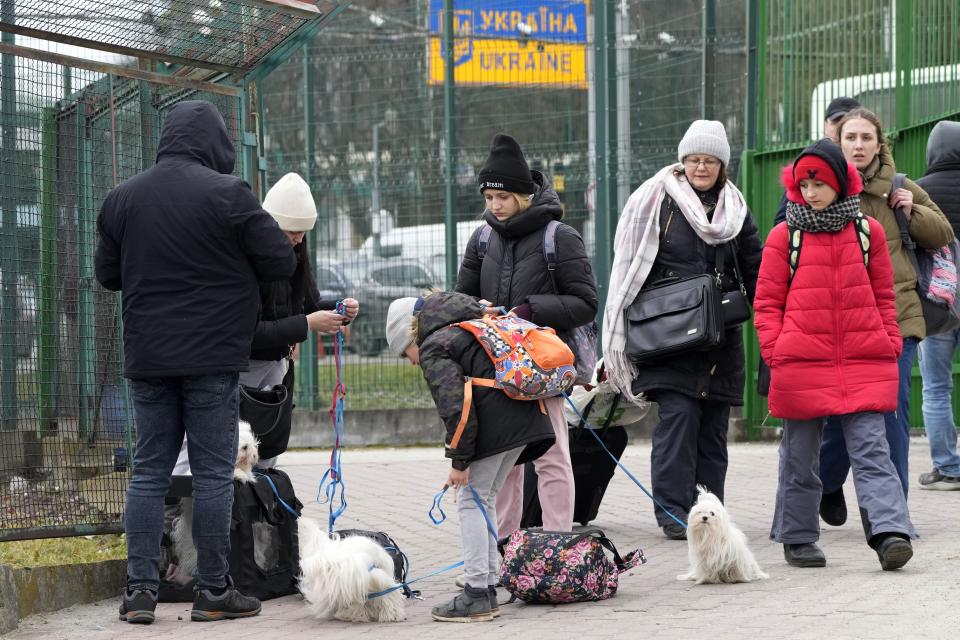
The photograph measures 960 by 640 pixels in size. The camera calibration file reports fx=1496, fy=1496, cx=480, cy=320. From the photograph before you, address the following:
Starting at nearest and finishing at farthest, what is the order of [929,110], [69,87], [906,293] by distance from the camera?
[69,87] → [906,293] → [929,110]

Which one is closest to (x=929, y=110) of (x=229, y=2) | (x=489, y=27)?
(x=489, y=27)

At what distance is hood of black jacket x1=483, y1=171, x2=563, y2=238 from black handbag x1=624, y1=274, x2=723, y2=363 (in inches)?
32.2

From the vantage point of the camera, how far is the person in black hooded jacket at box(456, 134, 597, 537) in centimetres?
669

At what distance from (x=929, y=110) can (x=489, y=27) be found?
11.4 feet

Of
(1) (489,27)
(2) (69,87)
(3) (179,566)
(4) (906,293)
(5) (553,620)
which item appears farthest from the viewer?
(1) (489,27)

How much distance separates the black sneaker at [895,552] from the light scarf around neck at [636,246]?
1.70 metres

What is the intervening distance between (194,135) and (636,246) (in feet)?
8.28

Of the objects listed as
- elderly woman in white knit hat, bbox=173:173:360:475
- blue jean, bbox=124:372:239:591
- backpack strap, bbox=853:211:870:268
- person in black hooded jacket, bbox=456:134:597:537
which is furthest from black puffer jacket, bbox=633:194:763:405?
blue jean, bbox=124:372:239:591

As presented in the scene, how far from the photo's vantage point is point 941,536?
7.26 metres

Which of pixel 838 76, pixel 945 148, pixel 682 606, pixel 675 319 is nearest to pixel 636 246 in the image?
pixel 675 319

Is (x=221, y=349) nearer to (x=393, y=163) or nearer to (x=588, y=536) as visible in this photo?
(x=588, y=536)

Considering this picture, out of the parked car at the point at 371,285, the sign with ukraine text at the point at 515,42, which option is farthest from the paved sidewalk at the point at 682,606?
the sign with ukraine text at the point at 515,42

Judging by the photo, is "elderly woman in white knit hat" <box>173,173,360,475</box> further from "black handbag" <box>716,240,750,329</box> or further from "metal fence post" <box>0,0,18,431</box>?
"black handbag" <box>716,240,750,329</box>

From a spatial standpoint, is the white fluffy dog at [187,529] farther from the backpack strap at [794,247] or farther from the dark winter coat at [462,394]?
the backpack strap at [794,247]
